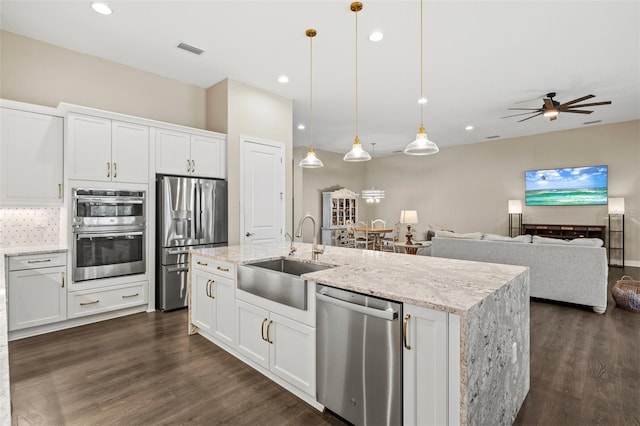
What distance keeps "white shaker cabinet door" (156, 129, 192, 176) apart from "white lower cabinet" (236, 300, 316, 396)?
232 centimetres

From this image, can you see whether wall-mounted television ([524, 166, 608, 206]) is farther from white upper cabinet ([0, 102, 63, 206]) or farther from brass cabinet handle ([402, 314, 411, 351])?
white upper cabinet ([0, 102, 63, 206])

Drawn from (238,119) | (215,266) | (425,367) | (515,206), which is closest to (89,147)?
(238,119)

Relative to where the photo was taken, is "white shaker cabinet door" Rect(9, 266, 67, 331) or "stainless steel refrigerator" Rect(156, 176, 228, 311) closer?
"white shaker cabinet door" Rect(9, 266, 67, 331)

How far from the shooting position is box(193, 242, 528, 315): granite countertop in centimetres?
150

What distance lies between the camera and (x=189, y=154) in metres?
4.22

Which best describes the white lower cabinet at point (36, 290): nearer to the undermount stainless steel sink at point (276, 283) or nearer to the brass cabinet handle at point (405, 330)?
the undermount stainless steel sink at point (276, 283)

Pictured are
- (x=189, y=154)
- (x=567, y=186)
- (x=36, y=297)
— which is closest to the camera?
(x=36, y=297)

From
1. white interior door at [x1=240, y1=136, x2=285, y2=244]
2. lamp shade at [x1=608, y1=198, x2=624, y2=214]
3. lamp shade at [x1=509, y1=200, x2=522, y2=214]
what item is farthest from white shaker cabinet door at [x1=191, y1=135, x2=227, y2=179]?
lamp shade at [x1=608, y1=198, x2=624, y2=214]

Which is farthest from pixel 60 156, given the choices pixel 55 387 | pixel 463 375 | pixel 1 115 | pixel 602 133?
pixel 602 133

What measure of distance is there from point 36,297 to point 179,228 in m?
1.49

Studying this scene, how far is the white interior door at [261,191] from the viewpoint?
4688mm

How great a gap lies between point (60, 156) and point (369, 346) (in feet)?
12.3

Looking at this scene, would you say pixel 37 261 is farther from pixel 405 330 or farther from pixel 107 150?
pixel 405 330

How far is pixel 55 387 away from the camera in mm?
Result: 2266
